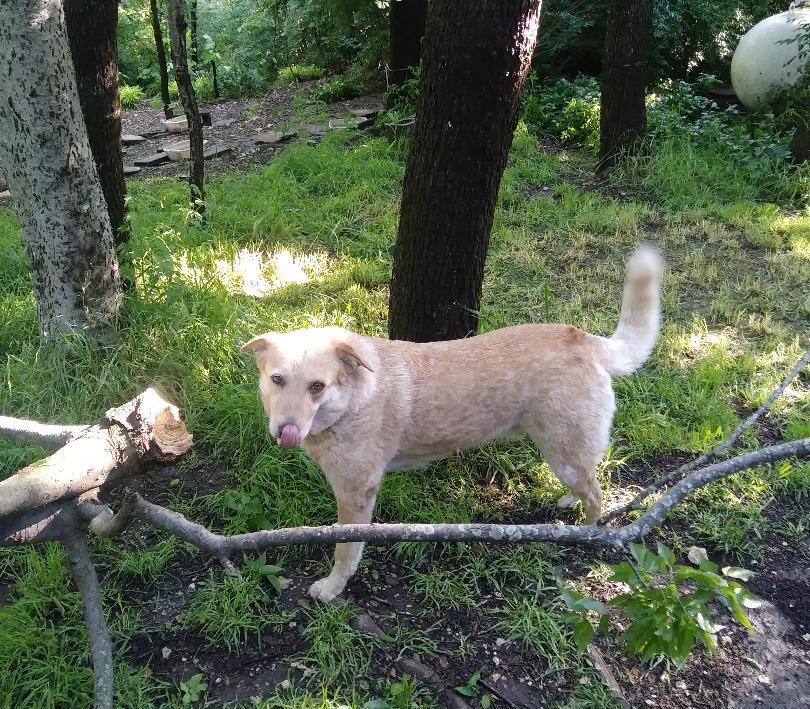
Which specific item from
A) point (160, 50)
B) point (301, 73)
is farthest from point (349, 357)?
point (301, 73)

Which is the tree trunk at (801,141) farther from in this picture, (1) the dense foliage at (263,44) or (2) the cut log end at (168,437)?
(2) the cut log end at (168,437)

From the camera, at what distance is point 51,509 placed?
199 cm

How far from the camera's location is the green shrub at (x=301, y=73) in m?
13.4

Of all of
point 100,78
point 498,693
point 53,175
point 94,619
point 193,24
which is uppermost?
point 193,24

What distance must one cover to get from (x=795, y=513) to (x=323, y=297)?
3410mm

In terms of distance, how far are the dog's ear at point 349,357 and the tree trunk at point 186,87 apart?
12.2 feet

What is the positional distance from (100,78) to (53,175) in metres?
1.08

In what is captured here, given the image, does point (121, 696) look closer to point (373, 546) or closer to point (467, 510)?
point (373, 546)

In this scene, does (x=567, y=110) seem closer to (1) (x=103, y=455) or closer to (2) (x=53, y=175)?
(2) (x=53, y=175)

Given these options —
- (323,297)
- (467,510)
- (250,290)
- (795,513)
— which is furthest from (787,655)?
(250,290)

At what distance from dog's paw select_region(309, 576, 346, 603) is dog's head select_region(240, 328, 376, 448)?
70 cm

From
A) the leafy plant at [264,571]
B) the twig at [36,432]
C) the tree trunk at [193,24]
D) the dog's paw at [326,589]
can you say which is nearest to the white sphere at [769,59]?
the tree trunk at [193,24]

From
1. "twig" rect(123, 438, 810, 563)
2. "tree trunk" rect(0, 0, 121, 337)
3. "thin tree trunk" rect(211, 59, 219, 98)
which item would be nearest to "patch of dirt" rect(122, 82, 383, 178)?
"thin tree trunk" rect(211, 59, 219, 98)

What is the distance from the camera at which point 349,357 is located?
2.71 metres
